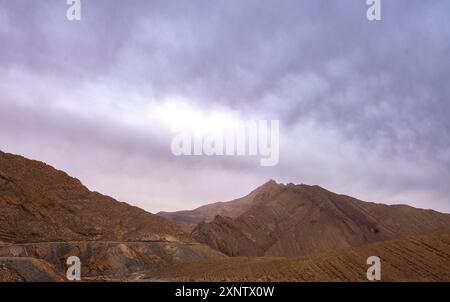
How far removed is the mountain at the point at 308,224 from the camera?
3081 inches

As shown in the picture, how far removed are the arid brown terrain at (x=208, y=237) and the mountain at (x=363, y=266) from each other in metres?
0.07

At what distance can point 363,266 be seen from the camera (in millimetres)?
30406

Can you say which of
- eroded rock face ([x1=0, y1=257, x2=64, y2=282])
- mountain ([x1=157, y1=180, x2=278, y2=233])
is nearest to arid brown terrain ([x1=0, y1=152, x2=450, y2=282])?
eroded rock face ([x1=0, y1=257, x2=64, y2=282])

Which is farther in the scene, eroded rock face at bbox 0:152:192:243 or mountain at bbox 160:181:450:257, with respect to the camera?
mountain at bbox 160:181:450:257

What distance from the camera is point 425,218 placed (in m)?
93.8

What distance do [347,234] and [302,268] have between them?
54.9 metres

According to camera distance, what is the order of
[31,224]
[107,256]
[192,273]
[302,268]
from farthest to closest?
[31,224] < [107,256] < [192,273] < [302,268]

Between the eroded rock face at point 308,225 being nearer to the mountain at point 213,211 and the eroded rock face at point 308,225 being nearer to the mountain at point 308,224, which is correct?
the mountain at point 308,224

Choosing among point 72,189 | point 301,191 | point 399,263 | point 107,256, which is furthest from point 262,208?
point 399,263

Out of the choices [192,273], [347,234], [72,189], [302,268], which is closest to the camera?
[302,268]

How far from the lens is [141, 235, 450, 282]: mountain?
28.9m

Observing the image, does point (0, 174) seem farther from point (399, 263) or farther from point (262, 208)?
point (262, 208)

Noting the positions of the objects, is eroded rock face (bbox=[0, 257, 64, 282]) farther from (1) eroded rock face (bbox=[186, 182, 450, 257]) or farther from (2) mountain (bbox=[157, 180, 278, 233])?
(2) mountain (bbox=[157, 180, 278, 233])

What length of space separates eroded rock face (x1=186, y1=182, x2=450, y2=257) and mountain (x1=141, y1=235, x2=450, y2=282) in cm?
4307
